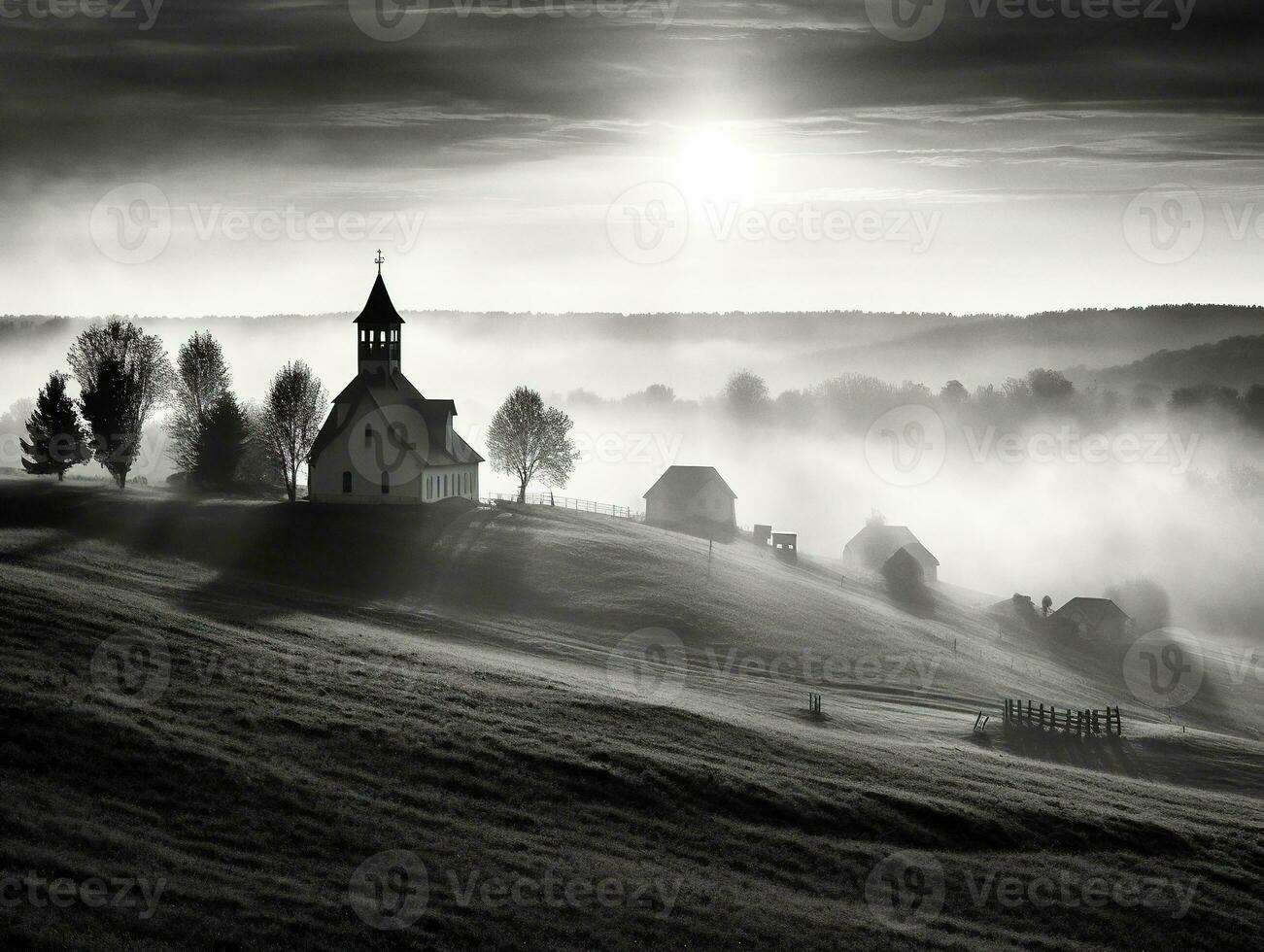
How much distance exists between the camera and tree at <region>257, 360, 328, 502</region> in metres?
79.7

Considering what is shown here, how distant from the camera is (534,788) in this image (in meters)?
32.7

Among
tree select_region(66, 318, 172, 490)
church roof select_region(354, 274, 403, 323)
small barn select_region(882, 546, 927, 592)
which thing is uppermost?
church roof select_region(354, 274, 403, 323)

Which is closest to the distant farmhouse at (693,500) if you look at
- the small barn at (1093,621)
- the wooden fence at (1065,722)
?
the small barn at (1093,621)

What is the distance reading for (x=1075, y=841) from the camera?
3547 cm

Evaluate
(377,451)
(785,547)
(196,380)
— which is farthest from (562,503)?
(196,380)

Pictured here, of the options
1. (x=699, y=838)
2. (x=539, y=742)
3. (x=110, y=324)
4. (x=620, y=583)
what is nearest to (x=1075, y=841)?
(x=699, y=838)

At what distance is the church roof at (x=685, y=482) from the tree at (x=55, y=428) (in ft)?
162

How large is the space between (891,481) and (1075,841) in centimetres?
16611

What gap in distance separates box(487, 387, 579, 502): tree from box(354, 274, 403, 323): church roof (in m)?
12.6

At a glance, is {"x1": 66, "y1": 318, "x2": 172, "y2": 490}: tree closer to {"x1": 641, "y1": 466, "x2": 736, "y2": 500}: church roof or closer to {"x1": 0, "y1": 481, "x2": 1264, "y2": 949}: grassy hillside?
{"x1": 0, "y1": 481, "x2": 1264, "y2": 949}: grassy hillside

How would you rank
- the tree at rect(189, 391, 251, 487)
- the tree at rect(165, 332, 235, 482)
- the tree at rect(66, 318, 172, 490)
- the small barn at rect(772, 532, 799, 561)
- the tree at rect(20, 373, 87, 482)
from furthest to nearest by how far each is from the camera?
the small barn at rect(772, 532, 799, 561) → the tree at rect(165, 332, 235, 482) → the tree at rect(189, 391, 251, 487) → the tree at rect(66, 318, 172, 490) → the tree at rect(20, 373, 87, 482)

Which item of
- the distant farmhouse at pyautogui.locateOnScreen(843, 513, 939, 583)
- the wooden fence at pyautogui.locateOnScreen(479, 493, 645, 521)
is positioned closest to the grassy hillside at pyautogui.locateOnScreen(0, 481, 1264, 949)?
the wooden fence at pyautogui.locateOnScreen(479, 493, 645, 521)

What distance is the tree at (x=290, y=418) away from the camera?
3137 inches

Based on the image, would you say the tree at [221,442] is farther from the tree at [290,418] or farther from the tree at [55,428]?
the tree at [55,428]
